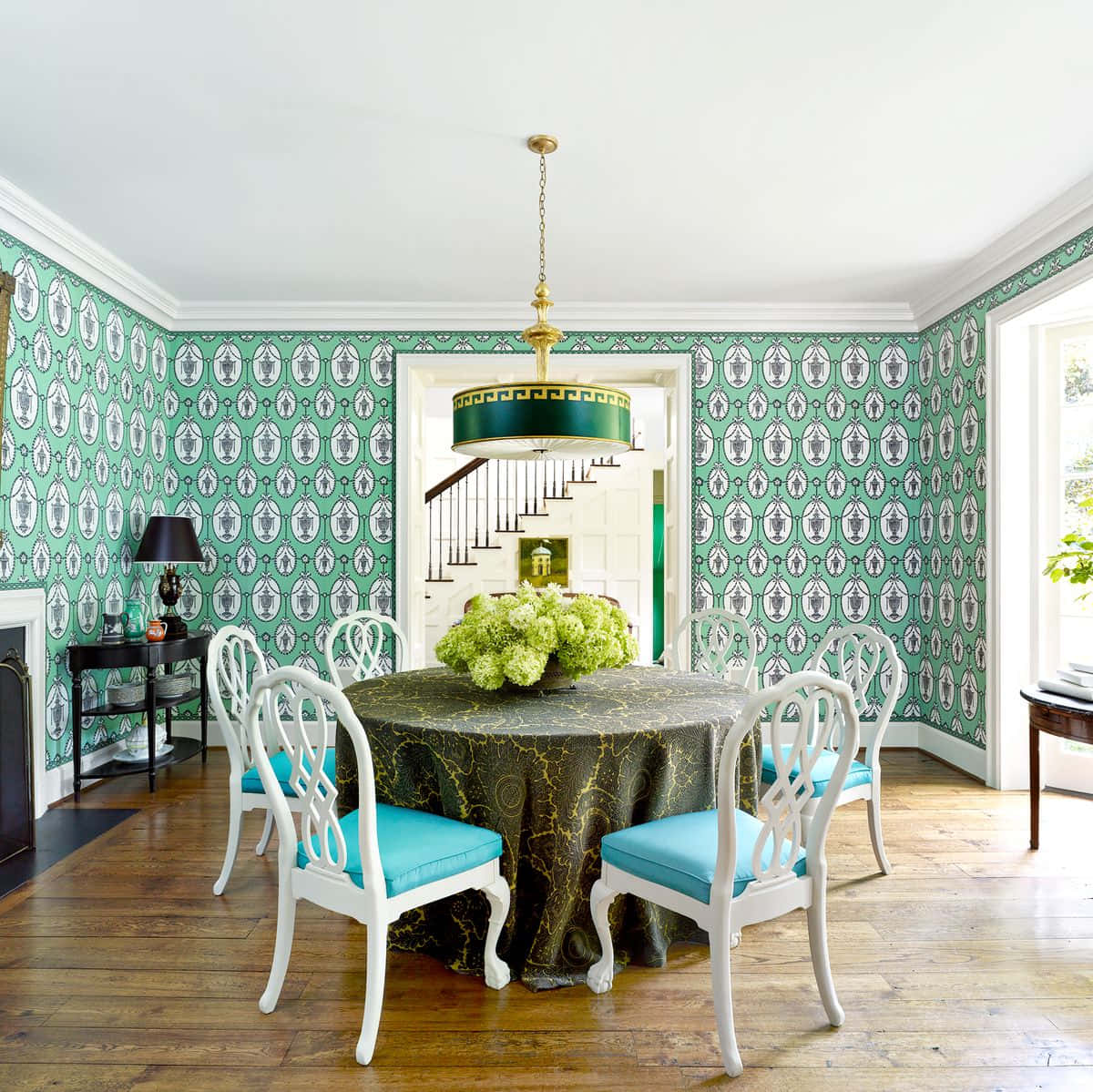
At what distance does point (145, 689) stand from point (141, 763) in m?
0.39

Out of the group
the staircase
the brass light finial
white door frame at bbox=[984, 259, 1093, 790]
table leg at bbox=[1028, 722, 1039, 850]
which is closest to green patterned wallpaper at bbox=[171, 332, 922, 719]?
white door frame at bbox=[984, 259, 1093, 790]

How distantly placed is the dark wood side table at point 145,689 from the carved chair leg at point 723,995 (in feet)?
9.19

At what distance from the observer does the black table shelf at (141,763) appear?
418 cm

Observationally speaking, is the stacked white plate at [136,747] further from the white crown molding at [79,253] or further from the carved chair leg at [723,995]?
the carved chair leg at [723,995]

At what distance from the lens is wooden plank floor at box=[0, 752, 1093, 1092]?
1.99 metres

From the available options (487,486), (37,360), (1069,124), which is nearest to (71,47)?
(37,360)

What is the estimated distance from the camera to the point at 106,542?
4465 millimetres

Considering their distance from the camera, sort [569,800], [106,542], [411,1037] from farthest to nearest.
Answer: [106,542] < [569,800] < [411,1037]

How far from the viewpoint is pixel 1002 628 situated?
14.0ft

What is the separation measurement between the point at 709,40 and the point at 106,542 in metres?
3.77

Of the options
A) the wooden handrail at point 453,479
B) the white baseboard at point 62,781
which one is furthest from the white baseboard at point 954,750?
the wooden handrail at point 453,479

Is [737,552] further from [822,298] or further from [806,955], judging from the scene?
[806,955]

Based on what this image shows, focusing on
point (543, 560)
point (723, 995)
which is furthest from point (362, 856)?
point (543, 560)

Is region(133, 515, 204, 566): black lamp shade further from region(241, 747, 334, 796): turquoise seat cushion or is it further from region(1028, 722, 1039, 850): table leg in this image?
region(1028, 722, 1039, 850): table leg
